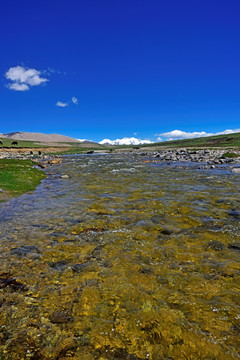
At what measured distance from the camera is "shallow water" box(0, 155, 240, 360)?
12.6ft

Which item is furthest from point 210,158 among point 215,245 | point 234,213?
point 215,245

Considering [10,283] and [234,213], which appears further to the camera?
[234,213]

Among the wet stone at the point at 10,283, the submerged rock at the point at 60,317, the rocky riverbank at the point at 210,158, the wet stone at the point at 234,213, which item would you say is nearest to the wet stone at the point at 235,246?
the wet stone at the point at 234,213

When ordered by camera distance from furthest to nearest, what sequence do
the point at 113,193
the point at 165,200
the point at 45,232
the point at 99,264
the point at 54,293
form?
the point at 113,193 < the point at 165,200 < the point at 45,232 < the point at 99,264 < the point at 54,293

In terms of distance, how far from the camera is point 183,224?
32.3ft

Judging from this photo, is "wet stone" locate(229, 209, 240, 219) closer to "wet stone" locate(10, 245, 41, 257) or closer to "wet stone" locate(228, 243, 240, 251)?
"wet stone" locate(228, 243, 240, 251)

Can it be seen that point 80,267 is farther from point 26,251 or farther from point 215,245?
point 215,245

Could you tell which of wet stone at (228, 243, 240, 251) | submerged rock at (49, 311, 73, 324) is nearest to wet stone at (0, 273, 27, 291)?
submerged rock at (49, 311, 73, 324)

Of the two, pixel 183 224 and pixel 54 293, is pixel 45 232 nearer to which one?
pixel 54 293

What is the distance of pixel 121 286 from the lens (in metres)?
5.49

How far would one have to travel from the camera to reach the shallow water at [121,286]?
3.86 meters

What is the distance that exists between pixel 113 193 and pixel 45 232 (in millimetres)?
8412

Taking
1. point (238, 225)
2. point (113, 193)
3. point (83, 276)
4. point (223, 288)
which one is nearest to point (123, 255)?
point (83, 276)

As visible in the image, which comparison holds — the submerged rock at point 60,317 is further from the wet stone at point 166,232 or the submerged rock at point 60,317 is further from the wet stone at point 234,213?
the wet stone at point 234,213
